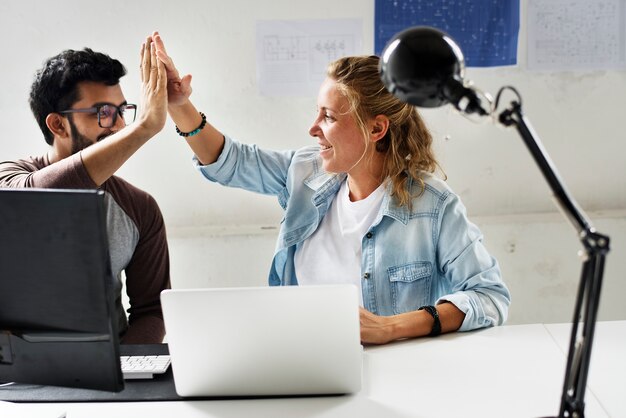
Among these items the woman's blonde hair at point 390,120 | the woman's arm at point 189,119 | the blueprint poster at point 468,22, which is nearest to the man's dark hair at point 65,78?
the woman's arm at point 189,119

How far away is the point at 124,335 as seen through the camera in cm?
187

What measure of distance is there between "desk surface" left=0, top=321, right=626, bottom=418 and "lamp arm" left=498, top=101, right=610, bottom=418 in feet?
1.06

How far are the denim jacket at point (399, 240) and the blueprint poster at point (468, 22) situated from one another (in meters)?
0.81

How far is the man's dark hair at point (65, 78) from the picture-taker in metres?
1.92

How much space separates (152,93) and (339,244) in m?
0.61

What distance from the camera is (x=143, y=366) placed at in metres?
1.42

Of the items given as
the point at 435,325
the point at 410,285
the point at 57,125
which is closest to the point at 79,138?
the point at 57,125

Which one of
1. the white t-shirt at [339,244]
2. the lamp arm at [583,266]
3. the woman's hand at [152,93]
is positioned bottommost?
the white t-shirt at [339,244]

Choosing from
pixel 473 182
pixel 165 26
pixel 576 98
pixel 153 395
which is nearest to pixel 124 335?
pixel 153 395

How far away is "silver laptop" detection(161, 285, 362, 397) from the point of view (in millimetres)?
1196

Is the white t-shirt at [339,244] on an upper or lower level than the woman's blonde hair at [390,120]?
lower

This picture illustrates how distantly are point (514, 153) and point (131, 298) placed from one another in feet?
5.05

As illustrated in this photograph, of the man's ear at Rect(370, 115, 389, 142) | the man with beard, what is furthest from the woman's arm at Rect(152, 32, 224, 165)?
the man's ear at Rect(370, 115, 389, 142)

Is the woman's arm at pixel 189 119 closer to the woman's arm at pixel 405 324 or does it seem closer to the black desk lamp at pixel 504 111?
the woman's arm at pixel 405 324
